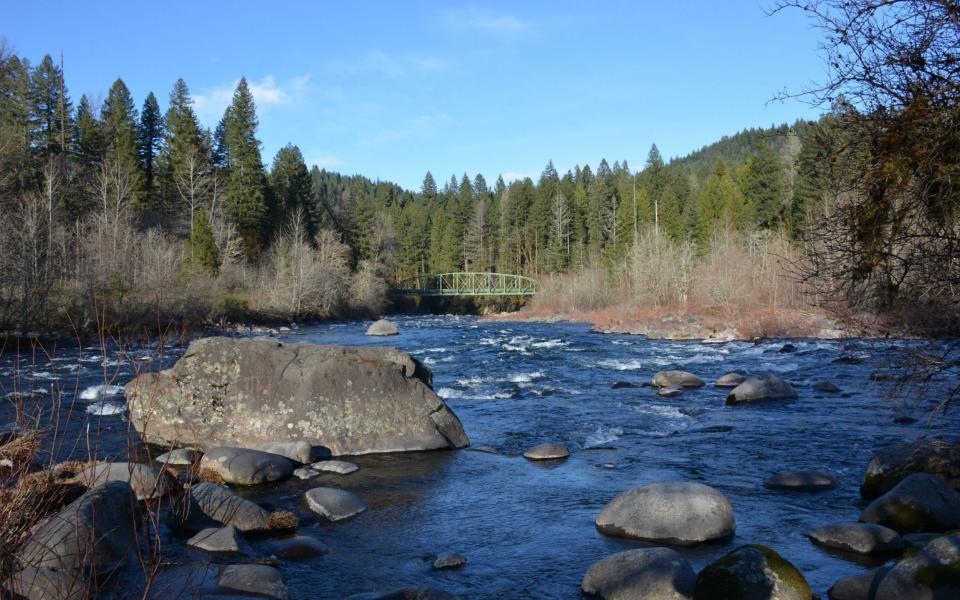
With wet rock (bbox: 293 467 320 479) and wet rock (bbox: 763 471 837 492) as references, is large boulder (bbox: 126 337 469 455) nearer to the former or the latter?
wet rock (bbox: 293 467 320 479)

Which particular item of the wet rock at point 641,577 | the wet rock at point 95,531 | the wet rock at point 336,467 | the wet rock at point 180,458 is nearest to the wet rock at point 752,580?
the wet rock at point 641,577

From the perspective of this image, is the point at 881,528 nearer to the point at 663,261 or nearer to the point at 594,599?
the point at 594,599

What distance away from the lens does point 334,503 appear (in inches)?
314

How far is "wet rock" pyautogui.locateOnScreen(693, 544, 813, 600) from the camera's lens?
16.8 ft

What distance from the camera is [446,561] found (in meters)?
Result: 6.53

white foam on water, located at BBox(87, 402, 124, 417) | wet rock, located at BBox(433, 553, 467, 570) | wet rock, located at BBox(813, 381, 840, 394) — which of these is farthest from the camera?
wet rock, located at BBox(813, 381, 840, 394)

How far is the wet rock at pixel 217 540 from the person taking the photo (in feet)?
21.7

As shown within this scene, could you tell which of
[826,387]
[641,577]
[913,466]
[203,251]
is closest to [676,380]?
[826,387]

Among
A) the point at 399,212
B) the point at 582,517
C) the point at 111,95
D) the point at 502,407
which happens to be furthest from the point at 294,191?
the point at 582,517

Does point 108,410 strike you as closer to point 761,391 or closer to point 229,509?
point 229,509

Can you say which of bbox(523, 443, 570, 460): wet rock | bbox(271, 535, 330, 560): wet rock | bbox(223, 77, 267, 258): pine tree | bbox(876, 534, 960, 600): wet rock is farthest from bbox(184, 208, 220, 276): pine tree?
bbox(876, 534, 960, 600): wet rock

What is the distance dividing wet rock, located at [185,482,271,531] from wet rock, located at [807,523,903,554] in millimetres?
6022

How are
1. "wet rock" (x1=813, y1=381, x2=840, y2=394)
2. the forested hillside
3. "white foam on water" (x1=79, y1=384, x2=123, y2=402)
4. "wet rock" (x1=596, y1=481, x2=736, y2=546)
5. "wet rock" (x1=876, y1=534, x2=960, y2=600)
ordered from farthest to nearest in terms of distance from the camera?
the forested hillside → "wet rock" (x1=813, y1=381, x2=840, y2=394) → "white foam on water" (x1=79, y1=384, x2=123, y2=402) → "wet rock" (x1=596, y1=481, x2=736, y2=546) → "wet rock" (x1=876, y1=534, x2=960, y2=600)

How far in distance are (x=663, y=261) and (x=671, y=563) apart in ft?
154
